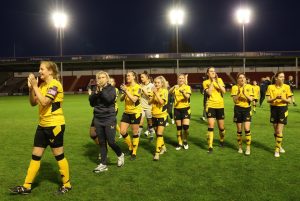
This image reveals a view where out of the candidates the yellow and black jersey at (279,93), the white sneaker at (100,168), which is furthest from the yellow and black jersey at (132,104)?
the yellow and black jersey at (279,93)

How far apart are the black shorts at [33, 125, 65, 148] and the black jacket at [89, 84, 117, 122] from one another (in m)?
1.15

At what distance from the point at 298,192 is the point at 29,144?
7832mm

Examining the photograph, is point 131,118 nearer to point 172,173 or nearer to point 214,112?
point 172,173

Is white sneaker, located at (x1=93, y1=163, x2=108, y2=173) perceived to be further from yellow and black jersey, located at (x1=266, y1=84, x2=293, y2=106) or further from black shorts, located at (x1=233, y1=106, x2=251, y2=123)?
yellow and black jersey, located at (x1=266, y1=84, x2=293, y2=106)

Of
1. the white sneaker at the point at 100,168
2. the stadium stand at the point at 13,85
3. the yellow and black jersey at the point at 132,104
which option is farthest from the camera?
the stadium stand at the point at 13,85

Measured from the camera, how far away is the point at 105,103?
634 cm

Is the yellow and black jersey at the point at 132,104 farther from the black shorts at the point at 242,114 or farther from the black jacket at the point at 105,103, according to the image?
the black shorts at the point at 242,114

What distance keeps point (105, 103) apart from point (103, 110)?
0.18m

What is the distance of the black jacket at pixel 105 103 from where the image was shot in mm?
6199

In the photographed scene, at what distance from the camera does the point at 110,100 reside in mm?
6277

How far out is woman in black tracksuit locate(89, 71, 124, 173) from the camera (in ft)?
20.4

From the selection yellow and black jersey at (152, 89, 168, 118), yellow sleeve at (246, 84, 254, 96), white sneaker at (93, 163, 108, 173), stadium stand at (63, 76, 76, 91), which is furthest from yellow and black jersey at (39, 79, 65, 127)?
stadium stand at (63, 76, 76, 91)

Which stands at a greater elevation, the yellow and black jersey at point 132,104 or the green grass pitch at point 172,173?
the yellow and black jersey at point 132,104

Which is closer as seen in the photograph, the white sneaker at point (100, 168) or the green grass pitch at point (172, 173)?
the green grass pitch at point (172, 173)
